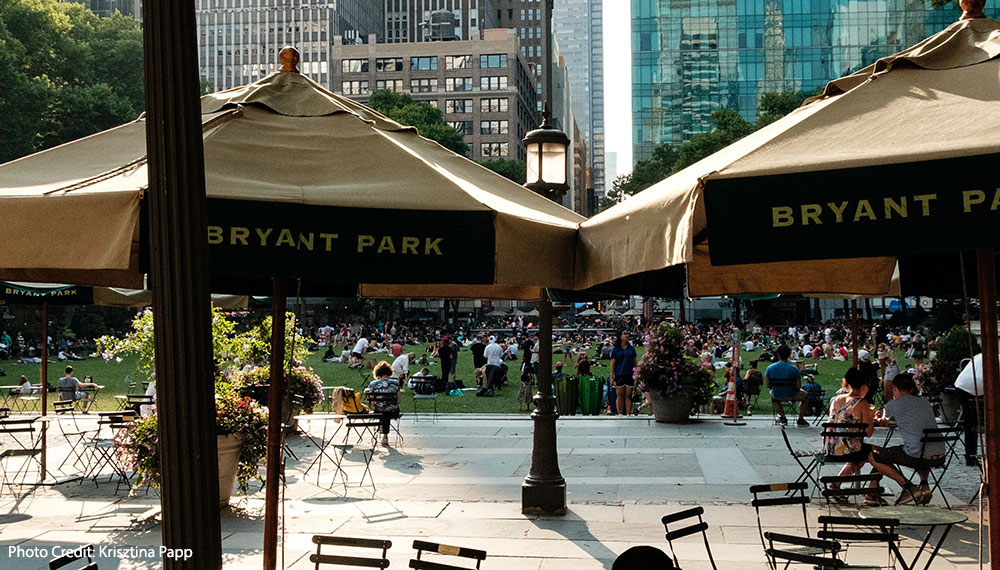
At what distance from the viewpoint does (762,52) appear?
100750 mm

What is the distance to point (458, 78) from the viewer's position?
441ft

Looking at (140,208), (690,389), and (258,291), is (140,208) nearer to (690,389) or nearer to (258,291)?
(258,291)

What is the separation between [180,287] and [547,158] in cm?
895

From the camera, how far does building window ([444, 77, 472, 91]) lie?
441ft

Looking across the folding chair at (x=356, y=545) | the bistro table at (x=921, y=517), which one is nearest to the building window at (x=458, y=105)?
the bistro table at (x=921, y=517)

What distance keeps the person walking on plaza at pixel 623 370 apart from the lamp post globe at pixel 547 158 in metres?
10.1

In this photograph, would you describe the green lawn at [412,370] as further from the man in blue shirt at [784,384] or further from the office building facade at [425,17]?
the office building facade at [425,17]

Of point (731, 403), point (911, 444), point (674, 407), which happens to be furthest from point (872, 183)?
point (731, 403)

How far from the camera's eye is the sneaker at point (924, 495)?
1008cm

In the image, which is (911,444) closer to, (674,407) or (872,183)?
(872,183)

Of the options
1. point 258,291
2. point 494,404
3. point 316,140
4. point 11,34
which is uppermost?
point 11,34

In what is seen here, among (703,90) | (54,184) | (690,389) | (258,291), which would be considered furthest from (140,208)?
(703,90)

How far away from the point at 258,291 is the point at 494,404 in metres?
18.0

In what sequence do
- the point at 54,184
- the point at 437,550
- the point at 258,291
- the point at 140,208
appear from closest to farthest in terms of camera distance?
the point at 140,208, the point at 54,184, the point at 437,550, the point at 258,291
